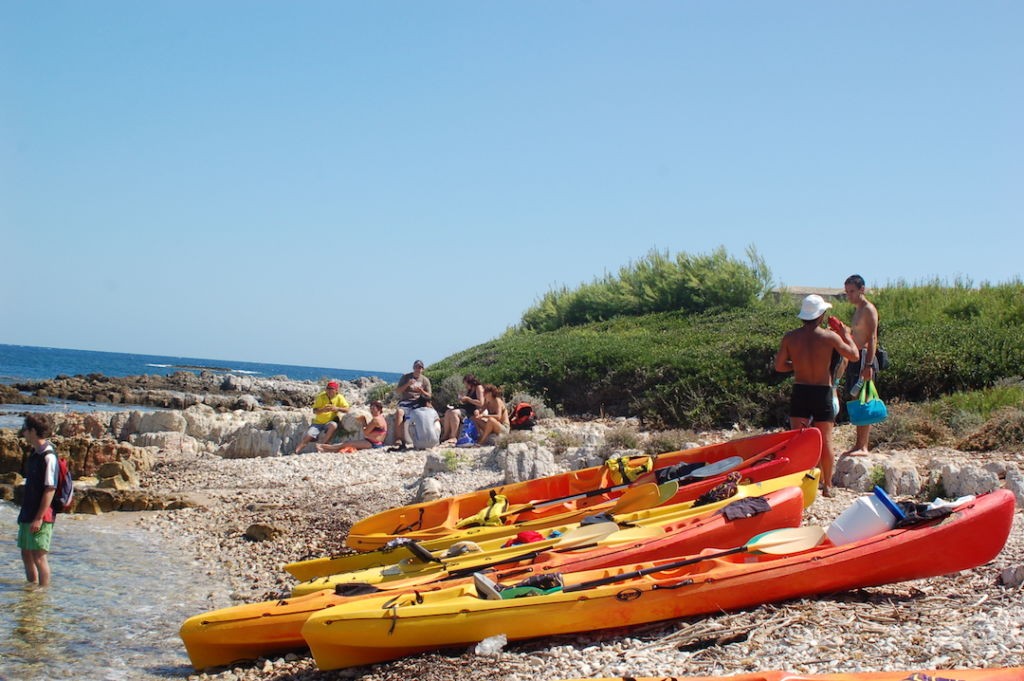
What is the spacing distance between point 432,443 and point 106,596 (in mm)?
6855

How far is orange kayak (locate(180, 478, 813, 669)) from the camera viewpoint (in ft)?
19.7

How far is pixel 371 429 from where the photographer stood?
15.7 metres

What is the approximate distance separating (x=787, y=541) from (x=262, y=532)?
6431 mm

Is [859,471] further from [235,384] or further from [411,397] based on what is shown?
[235,384]

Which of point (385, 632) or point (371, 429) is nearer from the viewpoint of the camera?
point (385, 632)

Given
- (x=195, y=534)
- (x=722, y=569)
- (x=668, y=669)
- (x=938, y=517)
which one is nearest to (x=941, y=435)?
(x=938, y=517)

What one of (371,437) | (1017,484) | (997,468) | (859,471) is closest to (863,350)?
(859,471)

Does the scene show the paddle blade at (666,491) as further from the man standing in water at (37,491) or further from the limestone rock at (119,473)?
the limestone rock at (119,473)

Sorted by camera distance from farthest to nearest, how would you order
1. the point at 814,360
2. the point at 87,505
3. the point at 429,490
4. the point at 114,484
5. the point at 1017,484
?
the point at 114,484
the point at 87,505
the point at 429,490
the point at 814,360
the point at 1017,484

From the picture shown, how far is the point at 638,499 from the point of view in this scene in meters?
8.28

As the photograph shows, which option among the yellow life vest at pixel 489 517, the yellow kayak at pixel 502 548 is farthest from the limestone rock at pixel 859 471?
the yellow life vest at pixel 489 517

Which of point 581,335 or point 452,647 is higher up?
point 581,335

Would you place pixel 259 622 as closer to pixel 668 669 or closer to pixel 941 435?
pixel 668 669

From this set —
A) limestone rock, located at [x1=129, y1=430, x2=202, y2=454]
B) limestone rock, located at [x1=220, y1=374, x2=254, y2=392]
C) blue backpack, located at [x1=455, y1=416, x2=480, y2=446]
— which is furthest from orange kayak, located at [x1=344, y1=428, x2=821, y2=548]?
limestone rock, located at [x1=220, y1=374, x2=254, y2=392]
